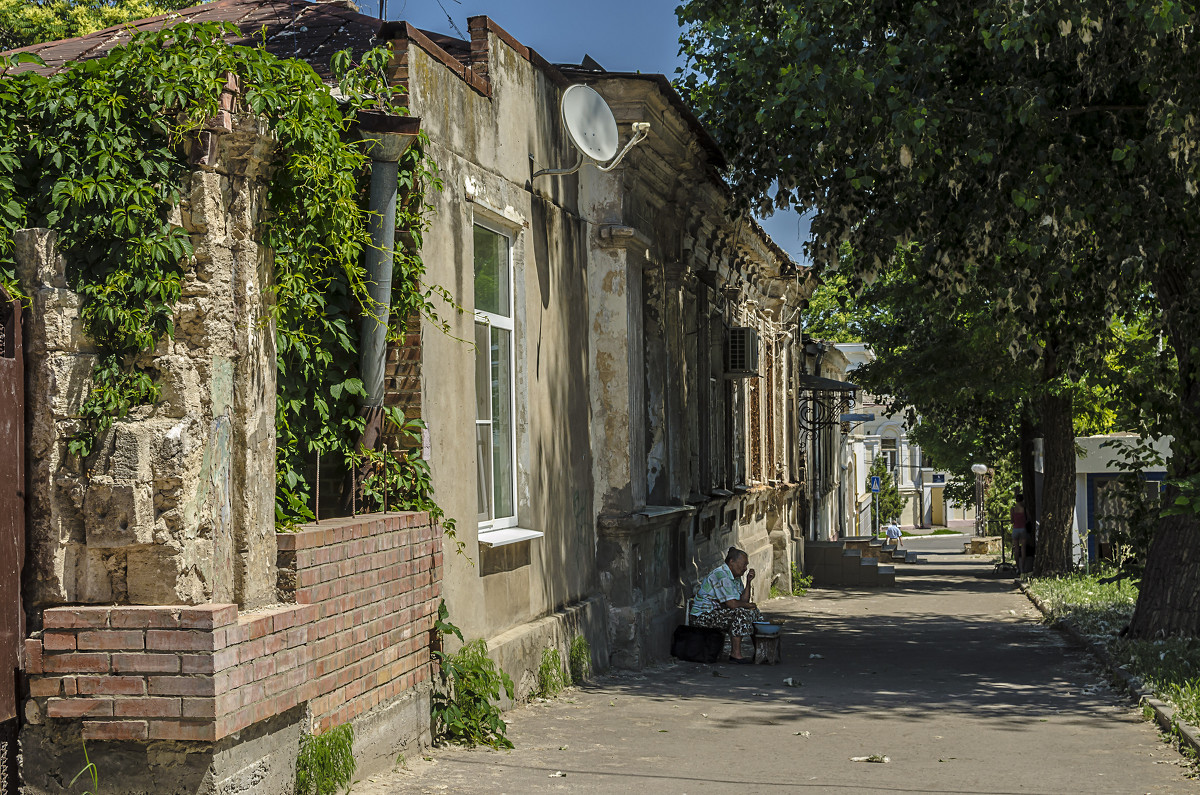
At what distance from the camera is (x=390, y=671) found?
21.9 ft

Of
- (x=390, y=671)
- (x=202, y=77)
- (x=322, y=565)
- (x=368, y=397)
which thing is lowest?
(x=390, y=671)

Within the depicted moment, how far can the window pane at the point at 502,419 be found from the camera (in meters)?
9.02

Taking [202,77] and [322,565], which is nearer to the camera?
[202,77]

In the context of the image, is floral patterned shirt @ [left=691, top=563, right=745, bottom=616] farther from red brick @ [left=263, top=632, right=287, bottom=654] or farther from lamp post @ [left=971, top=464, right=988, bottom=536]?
lamp post @ [left=971, top=464, right=988, bottom=536]

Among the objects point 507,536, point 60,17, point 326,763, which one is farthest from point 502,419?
point 60,17

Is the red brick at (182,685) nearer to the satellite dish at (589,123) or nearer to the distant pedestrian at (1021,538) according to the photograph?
the satellite dish at (589,123)

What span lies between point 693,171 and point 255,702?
920 cm

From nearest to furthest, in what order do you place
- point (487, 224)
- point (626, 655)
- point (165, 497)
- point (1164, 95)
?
point (165, 497) < point (487, 224) < point (1164, 95) < point (626, 655)

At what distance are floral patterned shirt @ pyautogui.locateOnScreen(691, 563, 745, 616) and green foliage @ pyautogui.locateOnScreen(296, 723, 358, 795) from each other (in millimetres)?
6762

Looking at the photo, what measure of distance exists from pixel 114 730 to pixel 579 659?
5.55 metres

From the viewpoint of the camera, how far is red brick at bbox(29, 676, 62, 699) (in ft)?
15.8

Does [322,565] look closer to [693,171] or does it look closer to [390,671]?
[390,671]

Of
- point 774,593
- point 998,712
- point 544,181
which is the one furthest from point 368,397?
point 774,593

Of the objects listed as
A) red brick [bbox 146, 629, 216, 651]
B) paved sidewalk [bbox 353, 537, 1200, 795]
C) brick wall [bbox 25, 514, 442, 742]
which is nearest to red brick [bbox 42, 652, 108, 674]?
brick wall [bbox 25, 514, 442, 742]
